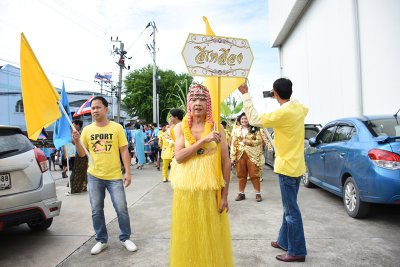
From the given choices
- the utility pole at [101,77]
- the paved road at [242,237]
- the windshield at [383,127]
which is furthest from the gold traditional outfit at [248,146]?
the utility pole at [101,77]

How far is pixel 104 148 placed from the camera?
3.79 m

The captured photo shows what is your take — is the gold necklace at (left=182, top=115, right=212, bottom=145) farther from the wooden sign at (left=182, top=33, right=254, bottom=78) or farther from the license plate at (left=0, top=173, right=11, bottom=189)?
the license plate at (left=0, top=173, right=11, bottom=189)

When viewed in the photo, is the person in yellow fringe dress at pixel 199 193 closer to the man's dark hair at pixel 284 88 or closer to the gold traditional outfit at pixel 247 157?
the man's dark hair at pixel 284 88

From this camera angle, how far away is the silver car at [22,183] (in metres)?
3.53

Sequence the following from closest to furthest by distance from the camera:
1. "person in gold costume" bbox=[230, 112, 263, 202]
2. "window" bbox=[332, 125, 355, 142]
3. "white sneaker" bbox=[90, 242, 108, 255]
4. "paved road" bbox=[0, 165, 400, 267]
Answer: "paved road" bbox=[0, 165, 400, 267] < "white sneaker" bbox=[90, 242, 108, 255] < "window" bbox=[332, 125, 355, 142] < "person in gold costume" bbox=[230, 112, 263, 202]

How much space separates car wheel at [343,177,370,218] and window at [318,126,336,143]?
1265mm

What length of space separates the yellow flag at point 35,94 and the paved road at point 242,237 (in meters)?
1.55

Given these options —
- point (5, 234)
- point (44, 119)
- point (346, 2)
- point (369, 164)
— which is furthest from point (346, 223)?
point (346, 2)

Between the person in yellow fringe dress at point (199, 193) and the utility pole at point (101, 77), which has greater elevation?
the utility pole at point (101, 77)

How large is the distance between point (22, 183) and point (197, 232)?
2.42 m

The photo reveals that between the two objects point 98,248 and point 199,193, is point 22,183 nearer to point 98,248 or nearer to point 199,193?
point 98,248

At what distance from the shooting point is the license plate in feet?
11.6

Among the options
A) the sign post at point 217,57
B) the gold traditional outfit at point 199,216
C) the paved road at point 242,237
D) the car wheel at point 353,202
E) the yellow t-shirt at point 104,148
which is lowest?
the paved road at point 242,237

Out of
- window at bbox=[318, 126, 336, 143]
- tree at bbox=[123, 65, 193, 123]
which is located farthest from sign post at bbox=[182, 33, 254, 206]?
tree at bbox=[123, 65, 193, 123]
